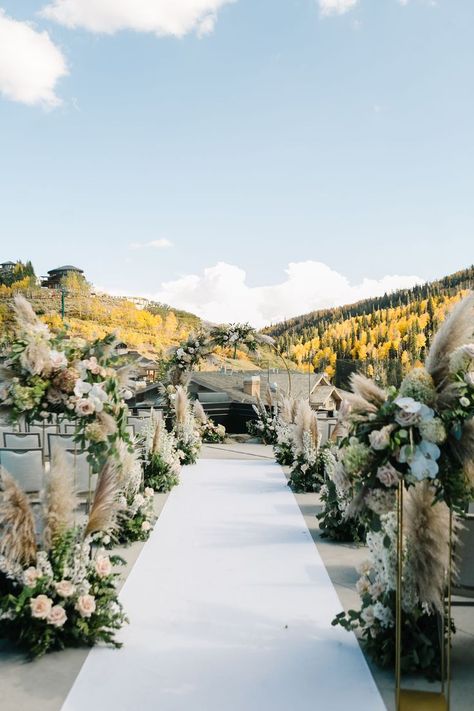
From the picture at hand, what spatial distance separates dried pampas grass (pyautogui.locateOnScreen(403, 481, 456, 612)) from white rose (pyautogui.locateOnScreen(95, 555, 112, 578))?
1.58 metres

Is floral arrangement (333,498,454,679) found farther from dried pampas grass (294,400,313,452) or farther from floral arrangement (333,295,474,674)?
dried pampas grass (294,400,313,452)

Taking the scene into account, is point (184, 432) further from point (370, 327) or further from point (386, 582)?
point (370, 327)

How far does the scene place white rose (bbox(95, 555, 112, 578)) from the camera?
345 cm

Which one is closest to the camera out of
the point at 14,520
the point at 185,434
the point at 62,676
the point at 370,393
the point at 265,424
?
the point at 370,393

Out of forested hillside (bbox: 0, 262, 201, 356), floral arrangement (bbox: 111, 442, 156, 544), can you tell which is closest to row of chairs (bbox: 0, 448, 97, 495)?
floral arrangement (bbox: 111, 442, 156, 544)

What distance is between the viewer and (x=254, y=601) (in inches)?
165

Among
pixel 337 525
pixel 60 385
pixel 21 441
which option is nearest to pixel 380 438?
pixel 60 385

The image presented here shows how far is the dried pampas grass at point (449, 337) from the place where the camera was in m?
2.61

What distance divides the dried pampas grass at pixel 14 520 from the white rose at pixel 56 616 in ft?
1.00

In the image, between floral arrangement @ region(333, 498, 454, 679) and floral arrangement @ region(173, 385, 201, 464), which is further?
floral arrangement @ region(173, 385, 201, 464)

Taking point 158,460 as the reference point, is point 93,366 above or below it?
above

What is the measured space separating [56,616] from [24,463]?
2649 mm

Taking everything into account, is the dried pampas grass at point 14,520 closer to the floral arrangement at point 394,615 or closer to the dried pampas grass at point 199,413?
the floral arrangement at point 394,615

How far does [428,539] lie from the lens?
117 inches
